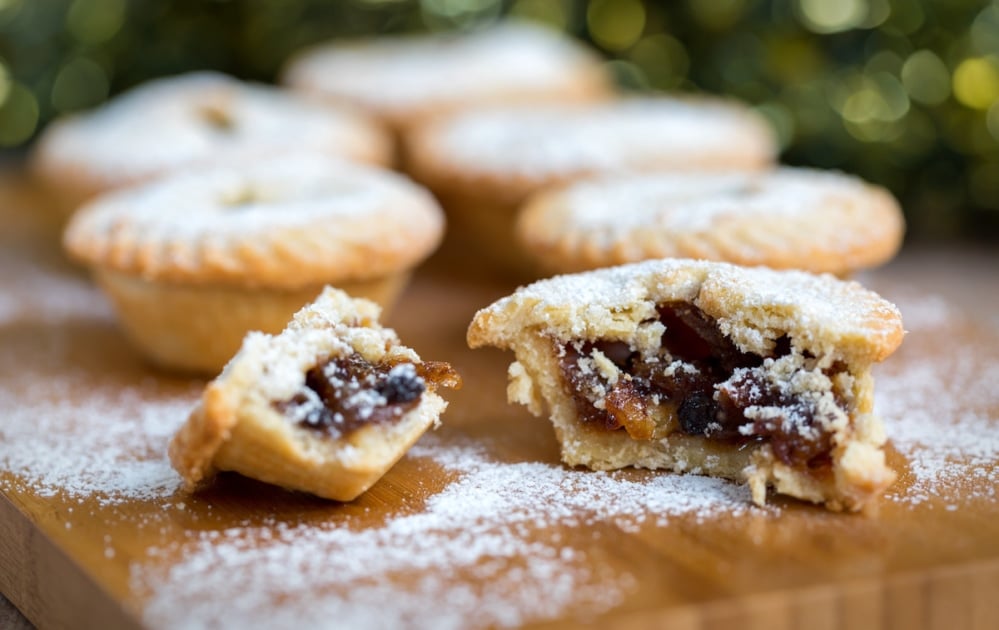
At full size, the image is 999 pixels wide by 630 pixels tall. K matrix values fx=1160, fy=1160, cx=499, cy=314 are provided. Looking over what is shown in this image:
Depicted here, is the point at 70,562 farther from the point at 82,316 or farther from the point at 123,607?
the point at 82,316

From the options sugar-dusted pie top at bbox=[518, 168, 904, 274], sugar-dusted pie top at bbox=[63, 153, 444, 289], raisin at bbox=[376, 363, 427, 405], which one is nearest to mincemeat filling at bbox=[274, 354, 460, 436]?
raisin at bbox=[376, 363, 427, 405]

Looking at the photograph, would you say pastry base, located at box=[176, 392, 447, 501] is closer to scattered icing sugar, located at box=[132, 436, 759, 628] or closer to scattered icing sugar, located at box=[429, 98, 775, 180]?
scattered icing sugar, located at box=[132, 436, 759, 628]

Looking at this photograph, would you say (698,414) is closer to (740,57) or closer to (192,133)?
(192,133)

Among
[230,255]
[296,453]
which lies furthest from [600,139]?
[296,453]

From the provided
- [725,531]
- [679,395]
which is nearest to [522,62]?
[679,395]

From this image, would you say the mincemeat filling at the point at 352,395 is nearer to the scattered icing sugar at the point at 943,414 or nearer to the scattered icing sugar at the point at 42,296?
the scattered icing sugar at the point at 943,414

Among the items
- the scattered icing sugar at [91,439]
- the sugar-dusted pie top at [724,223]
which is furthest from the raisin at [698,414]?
the scattered icing sugar at [91,439]
